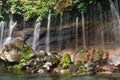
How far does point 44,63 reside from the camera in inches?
1005

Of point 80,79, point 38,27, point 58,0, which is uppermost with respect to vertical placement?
point 58,0

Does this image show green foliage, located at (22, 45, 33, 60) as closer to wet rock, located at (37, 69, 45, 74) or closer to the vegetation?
wet rock, located at (37, 69, 45, 74)

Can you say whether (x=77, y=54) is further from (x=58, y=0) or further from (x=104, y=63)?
(x=58, y=0)

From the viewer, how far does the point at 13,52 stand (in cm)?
2661

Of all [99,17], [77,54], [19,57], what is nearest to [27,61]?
[19,57]

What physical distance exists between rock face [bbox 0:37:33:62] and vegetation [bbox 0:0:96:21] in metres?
3.58

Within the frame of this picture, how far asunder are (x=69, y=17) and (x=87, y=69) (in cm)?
901

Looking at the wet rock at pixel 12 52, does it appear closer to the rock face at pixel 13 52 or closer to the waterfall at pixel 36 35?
the rock face at pixel 13 52

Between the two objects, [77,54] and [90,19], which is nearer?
[77,54]

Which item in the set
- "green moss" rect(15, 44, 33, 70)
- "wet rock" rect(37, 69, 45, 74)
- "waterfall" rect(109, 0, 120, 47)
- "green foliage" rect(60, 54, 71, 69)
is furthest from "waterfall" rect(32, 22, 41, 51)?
"wet rock" rect(37, 69, 45, 74)

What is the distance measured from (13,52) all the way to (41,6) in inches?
225

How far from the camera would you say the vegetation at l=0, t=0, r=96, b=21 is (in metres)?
28.7

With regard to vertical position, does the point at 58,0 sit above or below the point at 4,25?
above

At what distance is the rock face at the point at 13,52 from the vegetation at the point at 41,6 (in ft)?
11.7
